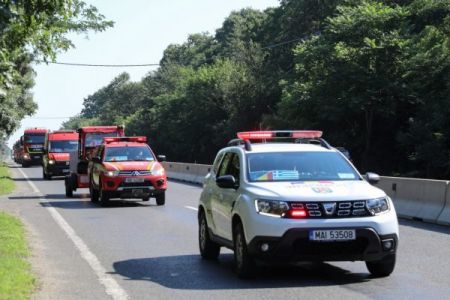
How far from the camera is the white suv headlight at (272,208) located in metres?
8.59

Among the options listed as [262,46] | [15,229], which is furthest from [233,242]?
[262,46]

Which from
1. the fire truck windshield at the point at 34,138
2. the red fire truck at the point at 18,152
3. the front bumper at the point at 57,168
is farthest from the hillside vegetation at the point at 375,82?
the red fire truck at the point at 18,152

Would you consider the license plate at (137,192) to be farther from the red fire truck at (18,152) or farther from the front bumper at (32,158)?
the red fire truck at (18,152)

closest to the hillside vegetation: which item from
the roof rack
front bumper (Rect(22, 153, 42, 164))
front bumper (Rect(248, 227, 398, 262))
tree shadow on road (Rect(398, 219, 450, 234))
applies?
tree shadow on road (Rect(398, 219, 450, 234))

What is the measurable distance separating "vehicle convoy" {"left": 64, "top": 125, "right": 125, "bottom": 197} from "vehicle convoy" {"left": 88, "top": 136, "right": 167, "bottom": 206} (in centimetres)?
302

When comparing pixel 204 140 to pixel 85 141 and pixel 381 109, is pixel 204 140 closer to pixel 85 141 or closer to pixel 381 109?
pixel 381 109

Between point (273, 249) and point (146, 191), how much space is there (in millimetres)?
12971

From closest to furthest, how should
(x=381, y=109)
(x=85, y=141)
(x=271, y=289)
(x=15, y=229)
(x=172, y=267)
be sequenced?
(x=271, y=289) < (x=172, y=267) < (x=15, y=229) < (x=85, y=141) < (x=381, y=109)

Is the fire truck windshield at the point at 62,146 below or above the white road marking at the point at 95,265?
above

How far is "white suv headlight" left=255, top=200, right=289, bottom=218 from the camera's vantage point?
8586mm

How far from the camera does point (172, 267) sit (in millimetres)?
10211

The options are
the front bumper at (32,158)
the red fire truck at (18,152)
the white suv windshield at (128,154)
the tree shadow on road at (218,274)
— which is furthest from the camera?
the red fire truck at (18,152)

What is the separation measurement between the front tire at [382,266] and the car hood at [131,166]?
41.6 ft

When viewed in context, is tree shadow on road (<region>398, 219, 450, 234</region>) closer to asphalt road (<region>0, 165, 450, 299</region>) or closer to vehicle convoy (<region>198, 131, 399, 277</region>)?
asphalt road (<region>0, 165, 450, 299</region>)
